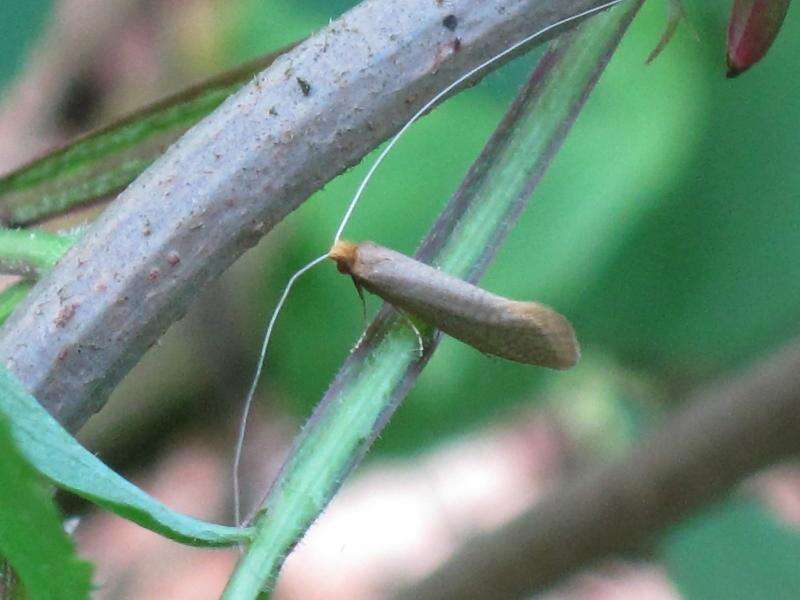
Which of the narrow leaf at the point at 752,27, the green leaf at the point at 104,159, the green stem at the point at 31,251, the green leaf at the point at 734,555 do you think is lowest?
the green stem at the point at 31,251

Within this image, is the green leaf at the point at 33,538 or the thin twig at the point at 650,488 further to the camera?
the thin twig at the point at 650,488

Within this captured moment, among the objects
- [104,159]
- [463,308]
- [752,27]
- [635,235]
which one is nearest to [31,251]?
[104,159]

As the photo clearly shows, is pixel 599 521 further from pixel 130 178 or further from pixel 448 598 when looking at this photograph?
pixel 130 178

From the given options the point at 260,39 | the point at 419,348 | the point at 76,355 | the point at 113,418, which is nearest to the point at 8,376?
the point at 76,355

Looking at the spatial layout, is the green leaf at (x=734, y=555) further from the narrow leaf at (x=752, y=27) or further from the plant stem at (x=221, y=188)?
the plant stem at (x=221, y=188)

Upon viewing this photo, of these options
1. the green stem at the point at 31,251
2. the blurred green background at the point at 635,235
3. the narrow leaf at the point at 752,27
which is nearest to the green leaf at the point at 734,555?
the blurred green background at the point at 635,235

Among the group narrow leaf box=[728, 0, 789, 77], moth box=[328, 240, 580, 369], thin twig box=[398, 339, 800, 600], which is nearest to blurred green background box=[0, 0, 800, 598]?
thin twig box=[398, 339, 800, 600]
